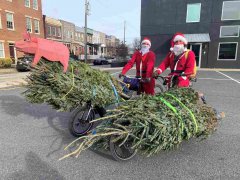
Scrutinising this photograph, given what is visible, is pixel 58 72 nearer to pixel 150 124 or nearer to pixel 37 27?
pixel 150 124

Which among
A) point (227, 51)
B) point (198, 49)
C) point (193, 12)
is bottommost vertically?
point (227, 51)

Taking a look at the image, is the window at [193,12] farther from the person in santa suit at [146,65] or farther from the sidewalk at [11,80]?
the person in santa suit at [146,65]

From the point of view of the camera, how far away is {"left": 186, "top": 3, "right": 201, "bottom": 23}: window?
1911cm

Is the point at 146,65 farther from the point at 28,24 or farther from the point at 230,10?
the point at 28,24

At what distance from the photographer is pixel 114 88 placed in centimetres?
337

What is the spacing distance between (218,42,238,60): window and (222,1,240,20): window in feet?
8.24

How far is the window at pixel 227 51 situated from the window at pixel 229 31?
87cm

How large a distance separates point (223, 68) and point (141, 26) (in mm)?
9657

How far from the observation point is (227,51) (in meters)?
19.2

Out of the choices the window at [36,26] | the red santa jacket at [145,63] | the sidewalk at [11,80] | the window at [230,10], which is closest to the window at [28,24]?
the window at [36,26]

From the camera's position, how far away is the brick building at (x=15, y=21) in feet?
67.5

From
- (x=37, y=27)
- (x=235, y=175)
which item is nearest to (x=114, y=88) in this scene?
(x=235, y=175)

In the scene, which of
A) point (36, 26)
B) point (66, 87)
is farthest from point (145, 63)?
point (36, 26)

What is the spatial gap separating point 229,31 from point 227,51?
76.6 inches
